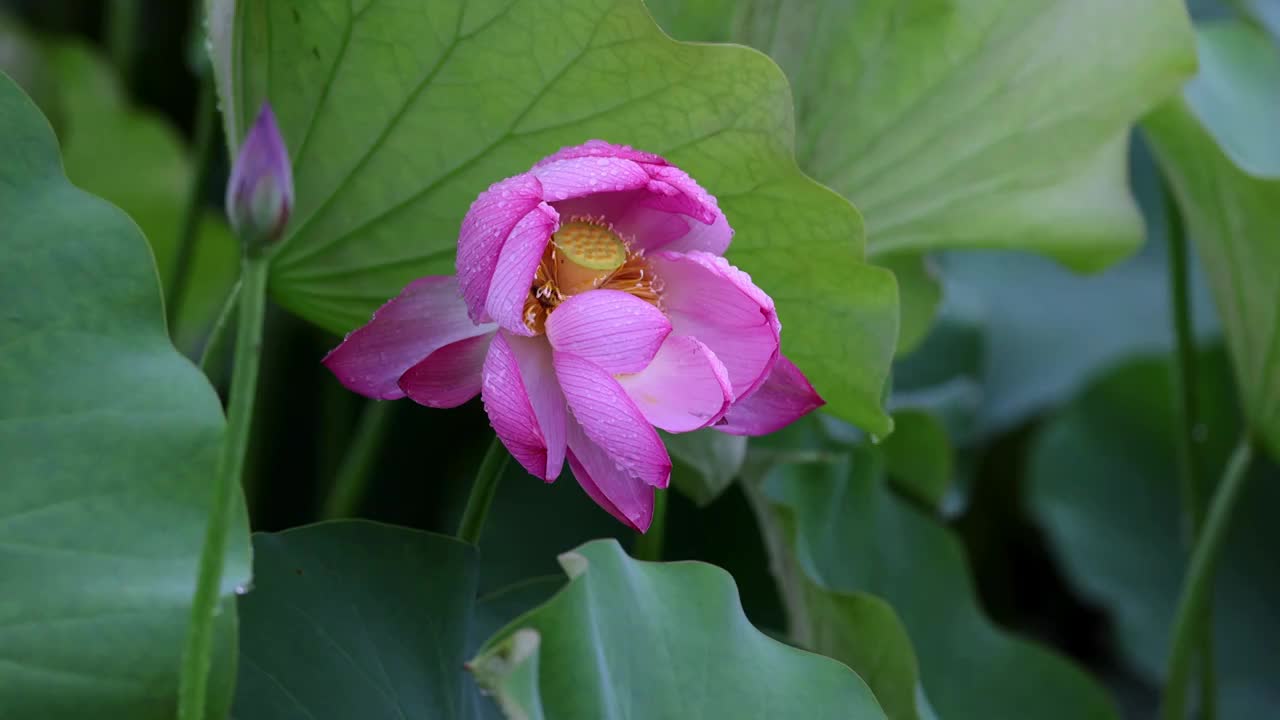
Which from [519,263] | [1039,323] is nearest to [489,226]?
[519,263]

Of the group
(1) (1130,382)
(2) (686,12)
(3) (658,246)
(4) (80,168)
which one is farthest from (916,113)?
(4) (80,168)

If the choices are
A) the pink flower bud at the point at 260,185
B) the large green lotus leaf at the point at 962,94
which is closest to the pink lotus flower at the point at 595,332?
the pink flower bud at the point at 260,185

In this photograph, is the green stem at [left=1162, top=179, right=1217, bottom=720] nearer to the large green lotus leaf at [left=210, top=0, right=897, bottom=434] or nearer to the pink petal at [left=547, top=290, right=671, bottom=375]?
the large green lotus leaf at [left=210, top=0, right=897, bottom=434]

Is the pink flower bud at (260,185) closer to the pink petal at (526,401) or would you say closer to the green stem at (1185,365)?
the pink petal at (526,401)

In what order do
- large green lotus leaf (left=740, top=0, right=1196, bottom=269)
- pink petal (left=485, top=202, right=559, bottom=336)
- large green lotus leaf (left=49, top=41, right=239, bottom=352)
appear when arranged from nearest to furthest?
pink petal (left=485, top=202, right=559, bottom=336) < large green lotus leaf (left=740, top=0, right=1196, bottom=269) < large green lotus leaf (left=49, top=41, right=239, bottom=352)

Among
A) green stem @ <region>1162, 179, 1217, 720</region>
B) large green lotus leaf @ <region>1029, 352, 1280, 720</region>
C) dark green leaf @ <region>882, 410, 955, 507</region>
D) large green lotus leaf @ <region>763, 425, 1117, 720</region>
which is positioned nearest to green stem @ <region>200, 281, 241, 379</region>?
large green lotus leaf @ <region>763, 425, 1117, 720</region>

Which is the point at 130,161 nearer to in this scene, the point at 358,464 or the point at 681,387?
the point at 358,464

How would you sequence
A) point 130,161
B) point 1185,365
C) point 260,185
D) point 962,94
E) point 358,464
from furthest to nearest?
point 130,161, point 1185,365, point 358,464, point 962,94, point 260,185
